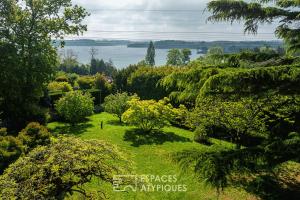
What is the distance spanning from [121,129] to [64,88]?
46.1ft

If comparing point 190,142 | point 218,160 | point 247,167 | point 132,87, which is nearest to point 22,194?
point 218,160

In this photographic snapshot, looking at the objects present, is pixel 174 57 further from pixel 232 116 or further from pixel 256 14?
pixel 256 14

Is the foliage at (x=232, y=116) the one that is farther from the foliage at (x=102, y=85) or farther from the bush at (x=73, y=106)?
the foliage at (x=102, y=85)

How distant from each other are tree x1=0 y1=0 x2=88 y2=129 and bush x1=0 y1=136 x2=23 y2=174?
8780 millimetres

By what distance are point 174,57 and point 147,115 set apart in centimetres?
5440

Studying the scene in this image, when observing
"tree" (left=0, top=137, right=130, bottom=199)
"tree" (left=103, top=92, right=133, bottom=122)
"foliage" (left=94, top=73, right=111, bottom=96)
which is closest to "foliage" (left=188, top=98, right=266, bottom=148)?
"tree" (left=0, top=137, right=130, bottom=199)

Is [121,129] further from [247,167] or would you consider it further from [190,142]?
[247,167]

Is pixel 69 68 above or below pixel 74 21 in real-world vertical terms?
below

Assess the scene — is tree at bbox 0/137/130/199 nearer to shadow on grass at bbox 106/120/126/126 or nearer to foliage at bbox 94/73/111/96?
shadow on grass at bbox 106/120/126/126

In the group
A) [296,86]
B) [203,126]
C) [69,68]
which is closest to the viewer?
[296,86]

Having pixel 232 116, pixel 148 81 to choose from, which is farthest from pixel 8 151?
pixel 148 81

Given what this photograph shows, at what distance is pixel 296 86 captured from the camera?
5.32 metres

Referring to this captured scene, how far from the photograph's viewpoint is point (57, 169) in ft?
21.4

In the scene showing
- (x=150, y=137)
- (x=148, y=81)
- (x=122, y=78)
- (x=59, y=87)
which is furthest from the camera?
(x=122, y=78)
